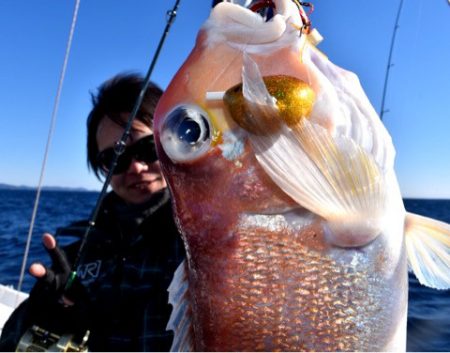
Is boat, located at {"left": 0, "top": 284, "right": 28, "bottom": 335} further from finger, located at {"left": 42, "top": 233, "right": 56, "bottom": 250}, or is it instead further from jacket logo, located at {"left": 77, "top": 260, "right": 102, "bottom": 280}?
finger, located at {"left": 42, "top": 233, "right": 56, "bottom": 250}

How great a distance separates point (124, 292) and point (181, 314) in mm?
A: 1040

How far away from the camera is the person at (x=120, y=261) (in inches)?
96.1

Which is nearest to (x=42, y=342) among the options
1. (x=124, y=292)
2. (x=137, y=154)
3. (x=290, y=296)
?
(x=124, y=292)

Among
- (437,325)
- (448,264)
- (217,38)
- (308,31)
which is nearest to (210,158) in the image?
(217,38)

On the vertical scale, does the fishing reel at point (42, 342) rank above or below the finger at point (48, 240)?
below

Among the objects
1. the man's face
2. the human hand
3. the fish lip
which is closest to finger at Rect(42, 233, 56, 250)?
the human hand

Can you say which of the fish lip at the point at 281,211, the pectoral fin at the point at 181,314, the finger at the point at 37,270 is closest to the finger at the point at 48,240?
the finger at the point at 37,270

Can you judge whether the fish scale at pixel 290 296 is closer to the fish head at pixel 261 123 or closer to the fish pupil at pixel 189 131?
the fish head at pixel 261 123

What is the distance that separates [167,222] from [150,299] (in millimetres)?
427

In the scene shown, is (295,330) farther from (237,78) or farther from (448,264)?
(237,78)

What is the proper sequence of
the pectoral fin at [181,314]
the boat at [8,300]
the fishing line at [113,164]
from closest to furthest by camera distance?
the pectoral fin at [181,314] < the fishing line at [113,164] < the boat at [8,300]

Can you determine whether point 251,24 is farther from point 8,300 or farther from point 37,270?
point 8,300

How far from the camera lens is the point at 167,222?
2566mm

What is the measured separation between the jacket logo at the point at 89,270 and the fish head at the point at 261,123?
1.64 meters
